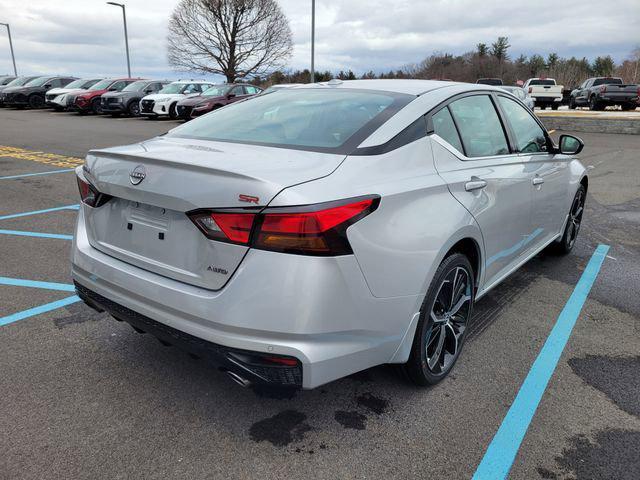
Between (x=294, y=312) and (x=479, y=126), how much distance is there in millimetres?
2032

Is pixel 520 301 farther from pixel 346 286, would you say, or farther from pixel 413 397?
pixel 346 286

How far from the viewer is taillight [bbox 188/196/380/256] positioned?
2.05 m

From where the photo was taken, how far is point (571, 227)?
5301 mm

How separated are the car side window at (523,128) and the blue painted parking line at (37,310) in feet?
11.5

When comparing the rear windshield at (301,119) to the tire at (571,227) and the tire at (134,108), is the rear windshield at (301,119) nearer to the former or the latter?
the tire at (571,227)

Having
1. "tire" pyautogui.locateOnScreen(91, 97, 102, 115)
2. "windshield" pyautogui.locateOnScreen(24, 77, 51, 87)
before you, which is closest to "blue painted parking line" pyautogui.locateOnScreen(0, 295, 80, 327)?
"tire" pyautogui.locateOnScreen(91, 97, 102, 115)

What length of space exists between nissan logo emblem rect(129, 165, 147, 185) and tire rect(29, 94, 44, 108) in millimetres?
33347

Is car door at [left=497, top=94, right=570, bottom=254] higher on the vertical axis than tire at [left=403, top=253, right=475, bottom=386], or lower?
higher

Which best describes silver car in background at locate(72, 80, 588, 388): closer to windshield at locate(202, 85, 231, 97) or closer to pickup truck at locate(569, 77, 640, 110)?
windshield at locate(202, 85, 231, 97)

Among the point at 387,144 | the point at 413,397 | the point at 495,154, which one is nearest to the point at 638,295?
the point at 495,154

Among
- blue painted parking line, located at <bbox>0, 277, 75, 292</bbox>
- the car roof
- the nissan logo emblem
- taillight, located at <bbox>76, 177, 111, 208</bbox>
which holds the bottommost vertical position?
blue painted parking line, located at <bbox>0, 277, 75, 292</bbox>

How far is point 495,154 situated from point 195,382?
237cm

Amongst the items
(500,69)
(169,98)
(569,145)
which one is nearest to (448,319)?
(569,145)

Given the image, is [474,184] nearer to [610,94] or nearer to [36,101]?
[610,94]
